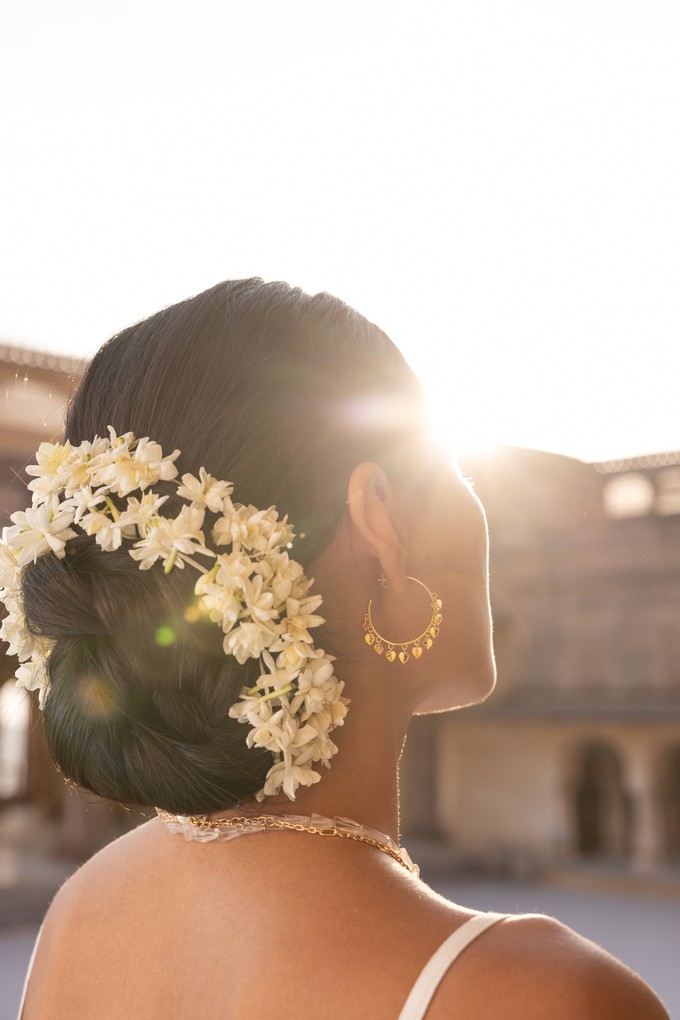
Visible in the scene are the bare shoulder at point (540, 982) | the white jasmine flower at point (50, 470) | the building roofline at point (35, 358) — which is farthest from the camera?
the building roofline at point (35, 358)


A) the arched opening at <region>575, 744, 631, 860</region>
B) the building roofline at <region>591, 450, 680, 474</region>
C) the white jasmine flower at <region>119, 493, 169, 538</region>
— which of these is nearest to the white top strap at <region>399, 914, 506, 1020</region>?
the white jasmine flower at <region>119, 493, 169, 538</region>

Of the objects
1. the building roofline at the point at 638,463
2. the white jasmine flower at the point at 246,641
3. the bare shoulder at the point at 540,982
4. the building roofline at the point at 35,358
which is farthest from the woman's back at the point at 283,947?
the building roofline at the point at 638,463

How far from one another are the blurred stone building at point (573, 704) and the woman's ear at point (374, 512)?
1626cm

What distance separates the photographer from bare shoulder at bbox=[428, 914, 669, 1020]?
2.75ft

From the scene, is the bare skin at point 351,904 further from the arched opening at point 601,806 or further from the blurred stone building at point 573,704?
the arched opening at point 601,806

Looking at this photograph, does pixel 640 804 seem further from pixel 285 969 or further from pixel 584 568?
pixel 285 969

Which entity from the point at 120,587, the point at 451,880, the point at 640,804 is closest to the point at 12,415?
the point at 451,880

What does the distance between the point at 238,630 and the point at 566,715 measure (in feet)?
59.2

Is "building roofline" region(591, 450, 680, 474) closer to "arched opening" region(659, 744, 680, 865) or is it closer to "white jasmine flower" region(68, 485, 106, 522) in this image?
"arched opening" region(659, 744, 680, 865)

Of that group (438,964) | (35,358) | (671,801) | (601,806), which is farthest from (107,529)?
(601,806)

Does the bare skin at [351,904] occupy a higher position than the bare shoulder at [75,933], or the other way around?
the bare skin at [351,904]

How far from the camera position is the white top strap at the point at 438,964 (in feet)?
2.87

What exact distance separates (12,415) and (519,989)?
14122 mm

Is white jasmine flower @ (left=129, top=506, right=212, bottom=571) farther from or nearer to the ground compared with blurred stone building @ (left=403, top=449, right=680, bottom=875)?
farther from the ground
